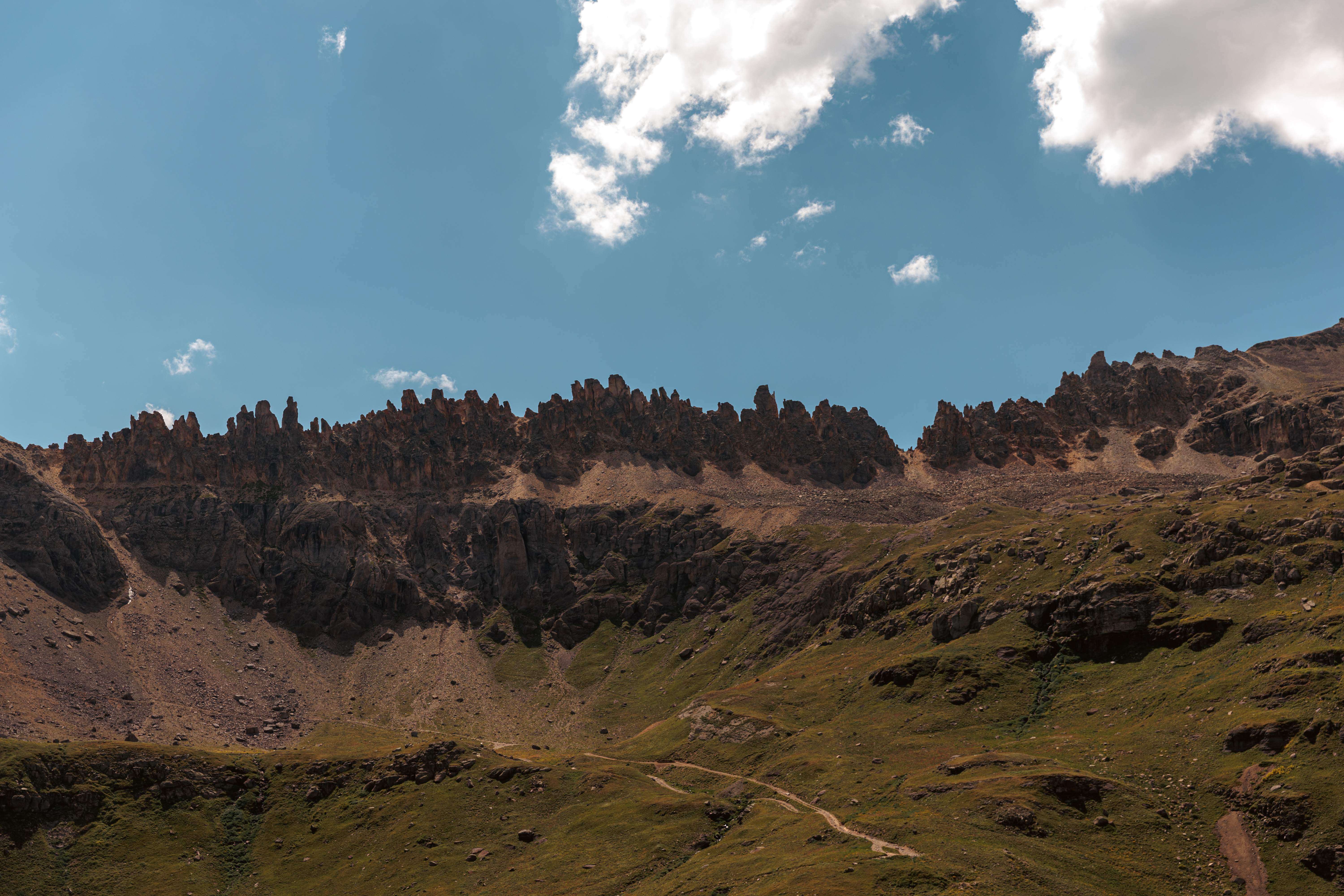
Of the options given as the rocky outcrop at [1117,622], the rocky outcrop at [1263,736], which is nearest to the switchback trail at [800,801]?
the rocky outcrop at [1263,736]

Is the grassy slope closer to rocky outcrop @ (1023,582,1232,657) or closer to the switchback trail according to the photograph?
the switchback trail

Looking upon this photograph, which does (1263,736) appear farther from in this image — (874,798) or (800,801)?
(800,801)

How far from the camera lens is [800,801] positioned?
11369cm

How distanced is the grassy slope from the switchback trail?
135 centimetres

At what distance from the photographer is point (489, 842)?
122 meters

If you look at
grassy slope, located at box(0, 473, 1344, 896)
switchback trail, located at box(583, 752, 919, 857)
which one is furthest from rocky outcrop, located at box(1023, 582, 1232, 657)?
switchback trail, located at box(583, 752, 919, 857)

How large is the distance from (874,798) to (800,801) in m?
12.4

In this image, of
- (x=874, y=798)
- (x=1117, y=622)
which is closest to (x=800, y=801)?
(x=874, y=798)

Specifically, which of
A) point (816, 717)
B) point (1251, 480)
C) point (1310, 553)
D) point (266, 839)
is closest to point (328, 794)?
point (266, 839)

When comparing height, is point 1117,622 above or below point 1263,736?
above

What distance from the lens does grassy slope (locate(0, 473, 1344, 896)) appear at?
81.9 m

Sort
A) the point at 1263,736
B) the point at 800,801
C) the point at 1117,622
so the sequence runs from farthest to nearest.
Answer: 1. the point at 1117,622
2. the point at 800,801
3. the point at 1263,736

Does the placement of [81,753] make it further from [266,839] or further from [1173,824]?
[1173,824]

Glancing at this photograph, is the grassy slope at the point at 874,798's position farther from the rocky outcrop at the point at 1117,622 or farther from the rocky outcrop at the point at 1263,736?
the rocky outcrop at the point at 1117,622
